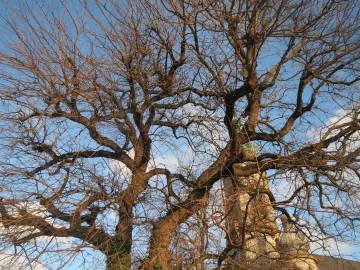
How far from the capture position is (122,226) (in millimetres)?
6938

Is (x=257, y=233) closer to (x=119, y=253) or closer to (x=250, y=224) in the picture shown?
(x=250, y=224)

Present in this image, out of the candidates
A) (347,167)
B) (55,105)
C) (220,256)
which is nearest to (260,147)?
(347,167)

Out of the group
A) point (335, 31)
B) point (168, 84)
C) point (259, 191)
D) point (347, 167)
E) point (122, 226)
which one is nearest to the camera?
point (259, 191)

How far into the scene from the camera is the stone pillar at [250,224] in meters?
6.59

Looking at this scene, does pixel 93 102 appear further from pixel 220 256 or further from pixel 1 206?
pixel 220 256

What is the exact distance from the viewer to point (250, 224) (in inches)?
278

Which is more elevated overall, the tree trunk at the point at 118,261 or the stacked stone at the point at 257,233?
the stacked stone at the point at 257,233

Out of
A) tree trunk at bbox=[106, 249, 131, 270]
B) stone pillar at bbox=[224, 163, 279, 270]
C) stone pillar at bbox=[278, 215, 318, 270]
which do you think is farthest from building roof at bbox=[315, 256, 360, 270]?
tree trunk at bbox=[106, 249, 131, 270]

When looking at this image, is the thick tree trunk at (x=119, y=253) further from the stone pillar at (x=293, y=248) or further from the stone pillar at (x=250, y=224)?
the stone pillar at (x=293, y=248)

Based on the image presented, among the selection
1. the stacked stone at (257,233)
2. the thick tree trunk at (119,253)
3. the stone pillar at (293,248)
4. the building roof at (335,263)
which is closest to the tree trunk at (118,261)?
the thick tree trunk at (119,253)

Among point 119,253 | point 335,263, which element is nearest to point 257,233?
point 335,263

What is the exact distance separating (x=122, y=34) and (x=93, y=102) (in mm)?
1269

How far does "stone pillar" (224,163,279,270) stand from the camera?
21.6ft

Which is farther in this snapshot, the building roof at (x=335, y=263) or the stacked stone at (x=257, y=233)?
the building roof at (x=335, y=263)
